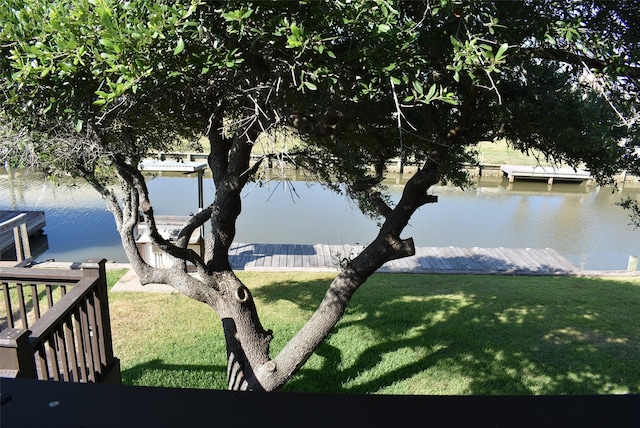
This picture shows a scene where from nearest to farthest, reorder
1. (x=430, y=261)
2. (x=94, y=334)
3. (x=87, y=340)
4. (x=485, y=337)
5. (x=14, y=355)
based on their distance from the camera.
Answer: (x=14, y=355) < (x=87, y=340) < (x=94, y=334) < (x=485, y=337) < (x=430, y=261)

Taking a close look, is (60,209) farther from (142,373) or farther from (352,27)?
(352,27)

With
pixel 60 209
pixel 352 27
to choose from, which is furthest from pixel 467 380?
pixel 60 209

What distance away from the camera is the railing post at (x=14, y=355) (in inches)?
79.6

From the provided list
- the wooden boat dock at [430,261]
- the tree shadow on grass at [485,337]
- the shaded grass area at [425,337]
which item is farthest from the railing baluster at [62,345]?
the wooden boat dock at [430,261]

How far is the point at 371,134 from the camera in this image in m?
3.56

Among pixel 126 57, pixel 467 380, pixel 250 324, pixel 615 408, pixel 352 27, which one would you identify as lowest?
pixel 467 380

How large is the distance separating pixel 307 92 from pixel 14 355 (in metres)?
1.96

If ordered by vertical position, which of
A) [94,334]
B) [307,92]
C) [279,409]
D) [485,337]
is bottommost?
[485,337]

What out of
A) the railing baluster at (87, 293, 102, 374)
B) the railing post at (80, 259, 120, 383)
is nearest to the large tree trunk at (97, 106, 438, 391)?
the railing post at (80, 259, 120, 383)

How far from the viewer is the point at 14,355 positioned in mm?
2035

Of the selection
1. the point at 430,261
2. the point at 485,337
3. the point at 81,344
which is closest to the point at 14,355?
the point at 81,344

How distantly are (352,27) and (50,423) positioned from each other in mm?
1754

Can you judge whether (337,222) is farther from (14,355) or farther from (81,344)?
(14,355)

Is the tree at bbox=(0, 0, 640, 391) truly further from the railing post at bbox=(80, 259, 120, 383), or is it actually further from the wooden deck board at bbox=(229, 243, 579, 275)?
the wooden deck board at bbox=(229, 243, 579, 275)
